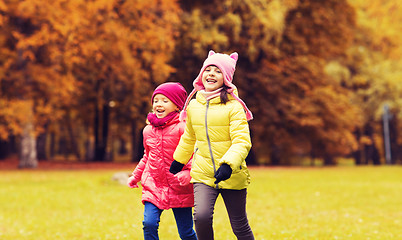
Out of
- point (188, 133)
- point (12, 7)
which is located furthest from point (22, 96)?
point (188, 133)

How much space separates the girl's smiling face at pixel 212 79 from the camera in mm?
4801

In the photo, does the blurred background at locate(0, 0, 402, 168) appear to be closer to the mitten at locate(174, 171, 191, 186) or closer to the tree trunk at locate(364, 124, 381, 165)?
the tree trunk at locate(364, 124, 381, 165)

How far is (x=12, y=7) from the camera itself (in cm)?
2112

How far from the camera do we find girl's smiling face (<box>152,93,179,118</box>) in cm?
521

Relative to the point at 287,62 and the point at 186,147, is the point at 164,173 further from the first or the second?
the point at 287,62

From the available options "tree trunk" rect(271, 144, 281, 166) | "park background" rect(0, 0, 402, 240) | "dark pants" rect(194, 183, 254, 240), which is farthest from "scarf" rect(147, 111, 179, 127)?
"tree trunk" rect(271, 144, 281, 166)

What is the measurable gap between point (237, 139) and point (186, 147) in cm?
63

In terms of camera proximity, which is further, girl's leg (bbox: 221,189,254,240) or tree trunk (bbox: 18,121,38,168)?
tree trunk (bbox: 18,121,38,168)

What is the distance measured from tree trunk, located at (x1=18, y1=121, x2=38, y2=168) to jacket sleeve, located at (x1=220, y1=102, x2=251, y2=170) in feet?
67.4

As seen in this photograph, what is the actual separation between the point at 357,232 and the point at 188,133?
4.93 metres

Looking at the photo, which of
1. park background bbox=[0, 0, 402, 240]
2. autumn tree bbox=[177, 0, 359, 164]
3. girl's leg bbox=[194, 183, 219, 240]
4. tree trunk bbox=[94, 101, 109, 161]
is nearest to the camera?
girl's leg bbox=[194, 183, 219, 240]

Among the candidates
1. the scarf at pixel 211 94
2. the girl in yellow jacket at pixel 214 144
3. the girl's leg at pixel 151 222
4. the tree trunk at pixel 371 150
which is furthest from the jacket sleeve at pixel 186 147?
the tree trunk at pixel 371 150

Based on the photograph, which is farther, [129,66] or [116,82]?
[116,82]

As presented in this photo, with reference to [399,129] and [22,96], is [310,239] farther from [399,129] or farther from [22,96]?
[399,129]
